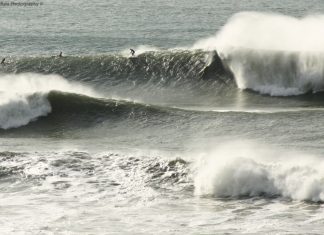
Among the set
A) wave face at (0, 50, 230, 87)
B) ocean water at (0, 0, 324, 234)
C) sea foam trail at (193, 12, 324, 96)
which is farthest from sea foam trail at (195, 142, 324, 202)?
wave face at (0, 50, 230, 87)

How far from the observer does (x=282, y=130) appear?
22266 mm

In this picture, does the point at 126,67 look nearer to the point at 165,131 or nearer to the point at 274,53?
the point at 274,53

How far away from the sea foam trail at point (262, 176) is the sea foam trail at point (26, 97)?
28.7 feet

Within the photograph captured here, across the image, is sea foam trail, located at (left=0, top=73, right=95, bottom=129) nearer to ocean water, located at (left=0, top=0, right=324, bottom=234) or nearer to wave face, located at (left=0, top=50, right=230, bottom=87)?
ocean water, located at (left=0, top=0, right=324, bottom=234)

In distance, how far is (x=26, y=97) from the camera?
88.5 feet

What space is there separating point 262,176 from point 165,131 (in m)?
6.17

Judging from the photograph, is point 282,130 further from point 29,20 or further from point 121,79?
point 29,20

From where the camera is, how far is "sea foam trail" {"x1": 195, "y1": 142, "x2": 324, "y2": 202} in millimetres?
→ 17109

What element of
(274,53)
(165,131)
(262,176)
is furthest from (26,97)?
(262,176)

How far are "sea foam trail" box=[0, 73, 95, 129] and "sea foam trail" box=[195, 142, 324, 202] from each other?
8755 millimetres

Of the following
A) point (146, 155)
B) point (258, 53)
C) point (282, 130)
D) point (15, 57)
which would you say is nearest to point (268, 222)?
point (146, 155)

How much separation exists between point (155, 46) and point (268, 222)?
24.4 meters

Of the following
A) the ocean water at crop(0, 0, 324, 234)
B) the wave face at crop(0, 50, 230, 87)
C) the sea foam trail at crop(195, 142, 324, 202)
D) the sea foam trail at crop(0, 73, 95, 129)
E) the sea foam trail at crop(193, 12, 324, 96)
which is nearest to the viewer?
the ocean water at crop(0, 0, 324, 234)

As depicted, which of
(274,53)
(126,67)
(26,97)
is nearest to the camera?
(26,97)
